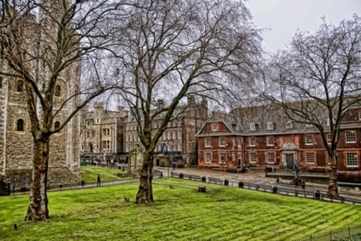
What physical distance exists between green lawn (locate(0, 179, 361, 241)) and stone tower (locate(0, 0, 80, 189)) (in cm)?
753

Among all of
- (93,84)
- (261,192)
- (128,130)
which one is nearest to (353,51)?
(261,192)

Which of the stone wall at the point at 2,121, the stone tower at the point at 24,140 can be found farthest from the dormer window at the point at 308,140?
the stone wall at the point at 2,121

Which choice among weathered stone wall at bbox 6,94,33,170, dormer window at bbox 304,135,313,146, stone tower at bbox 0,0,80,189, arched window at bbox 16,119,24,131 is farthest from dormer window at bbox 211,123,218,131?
arched window at bbox 16,119,24,131

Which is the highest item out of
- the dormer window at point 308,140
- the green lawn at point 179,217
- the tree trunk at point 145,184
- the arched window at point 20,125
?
the arched window at point 20,125

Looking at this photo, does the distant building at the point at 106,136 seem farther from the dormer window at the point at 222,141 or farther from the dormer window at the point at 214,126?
the dormer window at the point at 222,141

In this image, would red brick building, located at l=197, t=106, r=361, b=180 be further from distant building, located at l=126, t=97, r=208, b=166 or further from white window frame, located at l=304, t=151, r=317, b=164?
distant building, located at l=126, t=97, r=208, b=166

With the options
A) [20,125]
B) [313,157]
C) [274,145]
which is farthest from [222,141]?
[20,125]

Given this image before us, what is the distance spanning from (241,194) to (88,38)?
18527mm

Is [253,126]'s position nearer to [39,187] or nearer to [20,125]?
[20,125]

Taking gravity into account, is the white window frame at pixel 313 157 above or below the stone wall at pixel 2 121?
below

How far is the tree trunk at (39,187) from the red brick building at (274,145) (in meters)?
31.7

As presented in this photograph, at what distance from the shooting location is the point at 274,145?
53.8 meters

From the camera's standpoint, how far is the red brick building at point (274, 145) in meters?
44.4

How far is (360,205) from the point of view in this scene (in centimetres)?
2581
